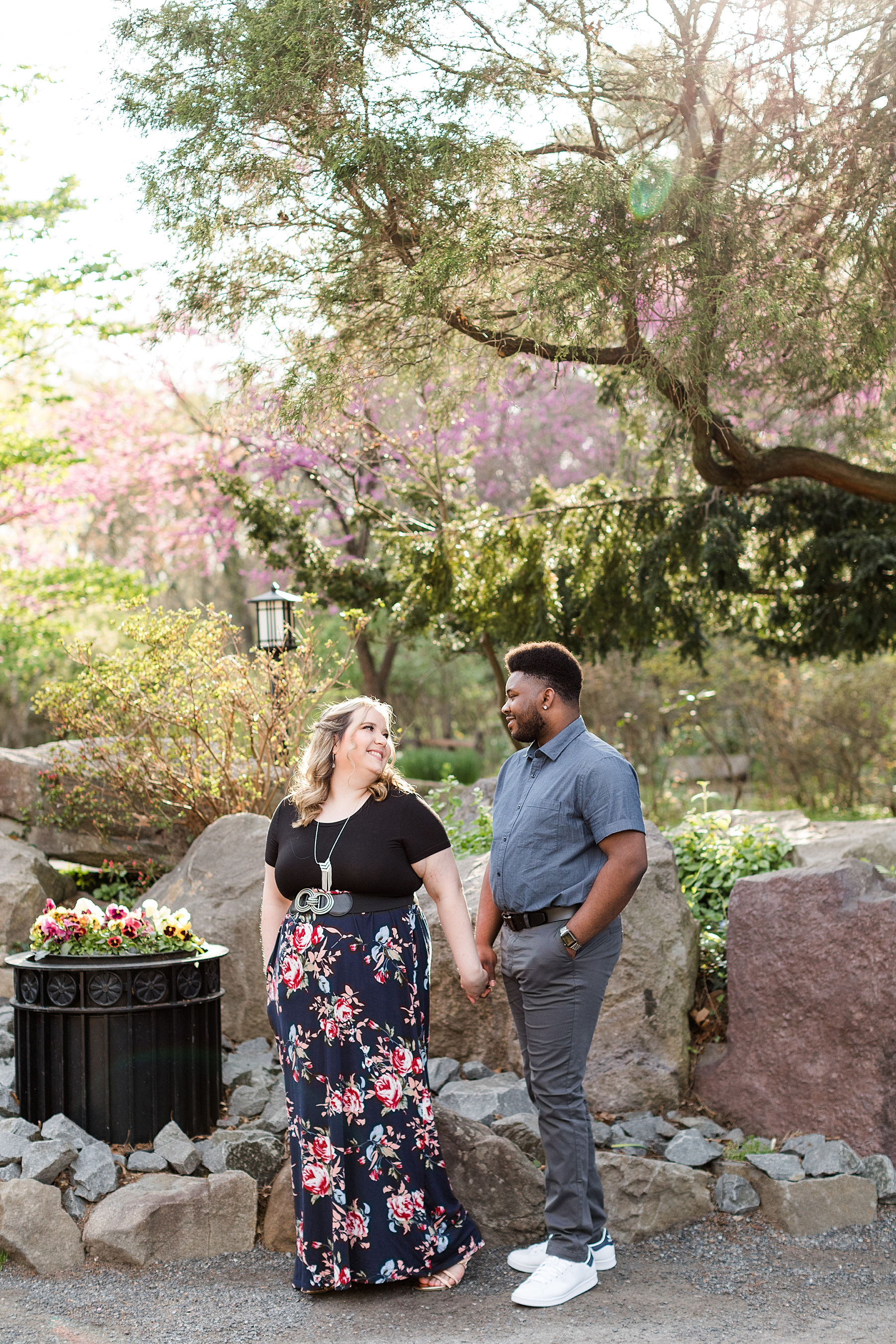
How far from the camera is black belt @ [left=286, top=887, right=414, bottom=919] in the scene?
3.28 meters

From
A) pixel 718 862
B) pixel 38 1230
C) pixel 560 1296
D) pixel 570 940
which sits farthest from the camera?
pixel 718 862

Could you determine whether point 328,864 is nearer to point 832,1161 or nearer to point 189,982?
point 189,982

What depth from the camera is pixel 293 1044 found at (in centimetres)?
330

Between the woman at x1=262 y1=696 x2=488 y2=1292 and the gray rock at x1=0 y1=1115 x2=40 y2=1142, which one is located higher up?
the woman at x1=262 y1=696 x2=488 y2=1292

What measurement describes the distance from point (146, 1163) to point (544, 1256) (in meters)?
1.34

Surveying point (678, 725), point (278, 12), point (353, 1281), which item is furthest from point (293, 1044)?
point (678, 725)

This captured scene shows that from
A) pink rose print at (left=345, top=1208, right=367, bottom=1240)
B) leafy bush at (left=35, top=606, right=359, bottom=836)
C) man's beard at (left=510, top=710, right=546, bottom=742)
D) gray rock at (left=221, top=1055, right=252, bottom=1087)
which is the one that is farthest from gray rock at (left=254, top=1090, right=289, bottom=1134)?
leafy bush at (left=35, top=606, right=359, bottom=836)

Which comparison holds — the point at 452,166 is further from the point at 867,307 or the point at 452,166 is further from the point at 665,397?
the point at 867,307

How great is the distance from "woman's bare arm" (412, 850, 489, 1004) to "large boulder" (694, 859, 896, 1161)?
4.49 feet

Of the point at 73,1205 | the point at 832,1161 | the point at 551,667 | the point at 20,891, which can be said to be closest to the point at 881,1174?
the point at 832,1161

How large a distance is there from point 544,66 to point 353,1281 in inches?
188

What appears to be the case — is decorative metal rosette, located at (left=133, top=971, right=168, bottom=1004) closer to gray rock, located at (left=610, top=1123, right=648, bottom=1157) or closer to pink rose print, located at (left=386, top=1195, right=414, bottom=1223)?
pink rose print, located at (left=386, top=1195, right=414, bottom=1223)

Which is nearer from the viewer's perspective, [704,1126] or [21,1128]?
[21,1128]

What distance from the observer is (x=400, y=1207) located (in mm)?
3271
